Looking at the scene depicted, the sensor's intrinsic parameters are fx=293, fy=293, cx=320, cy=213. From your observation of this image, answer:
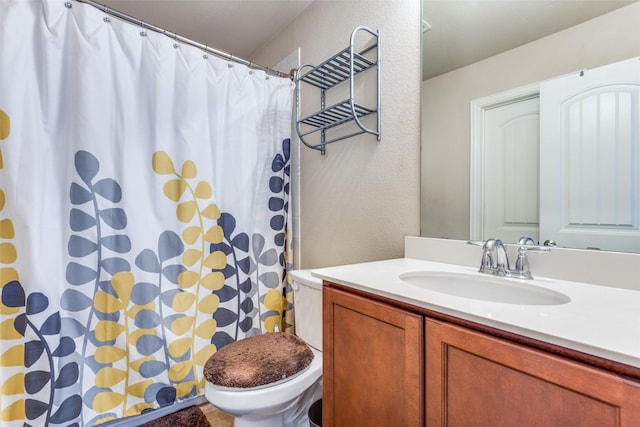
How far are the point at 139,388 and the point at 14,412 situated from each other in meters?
0.42

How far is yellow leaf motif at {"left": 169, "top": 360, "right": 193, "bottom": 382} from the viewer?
4.75ft

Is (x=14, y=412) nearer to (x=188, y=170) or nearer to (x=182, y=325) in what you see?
(x=182, y=325)

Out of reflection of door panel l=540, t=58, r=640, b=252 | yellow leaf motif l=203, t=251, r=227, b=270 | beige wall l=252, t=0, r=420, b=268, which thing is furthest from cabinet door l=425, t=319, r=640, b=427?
yellow leaf motif l=203, t=251, r=227, b=270

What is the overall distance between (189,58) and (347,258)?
132cm

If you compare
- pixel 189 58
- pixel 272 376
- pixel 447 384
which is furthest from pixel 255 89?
pixel 447 384

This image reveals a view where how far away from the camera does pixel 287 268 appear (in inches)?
72.8

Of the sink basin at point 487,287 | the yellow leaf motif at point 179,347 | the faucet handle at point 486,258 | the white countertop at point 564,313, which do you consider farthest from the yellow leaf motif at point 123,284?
the faucet handle at point 486,258

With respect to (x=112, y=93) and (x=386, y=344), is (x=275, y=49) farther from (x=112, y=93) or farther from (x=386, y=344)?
(x=386, y=344)

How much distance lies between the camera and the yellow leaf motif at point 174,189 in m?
1.44

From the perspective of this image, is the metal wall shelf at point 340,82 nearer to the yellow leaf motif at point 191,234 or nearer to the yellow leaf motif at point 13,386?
the yellow leaf motif at point 191,234

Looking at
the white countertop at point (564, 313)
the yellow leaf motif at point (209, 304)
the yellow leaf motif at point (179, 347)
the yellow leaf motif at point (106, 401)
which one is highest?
the white countertop at point (564, 313)

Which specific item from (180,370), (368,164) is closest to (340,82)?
(368,164)

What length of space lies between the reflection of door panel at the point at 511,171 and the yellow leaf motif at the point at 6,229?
5.86 feet

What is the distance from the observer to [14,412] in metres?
1.14
